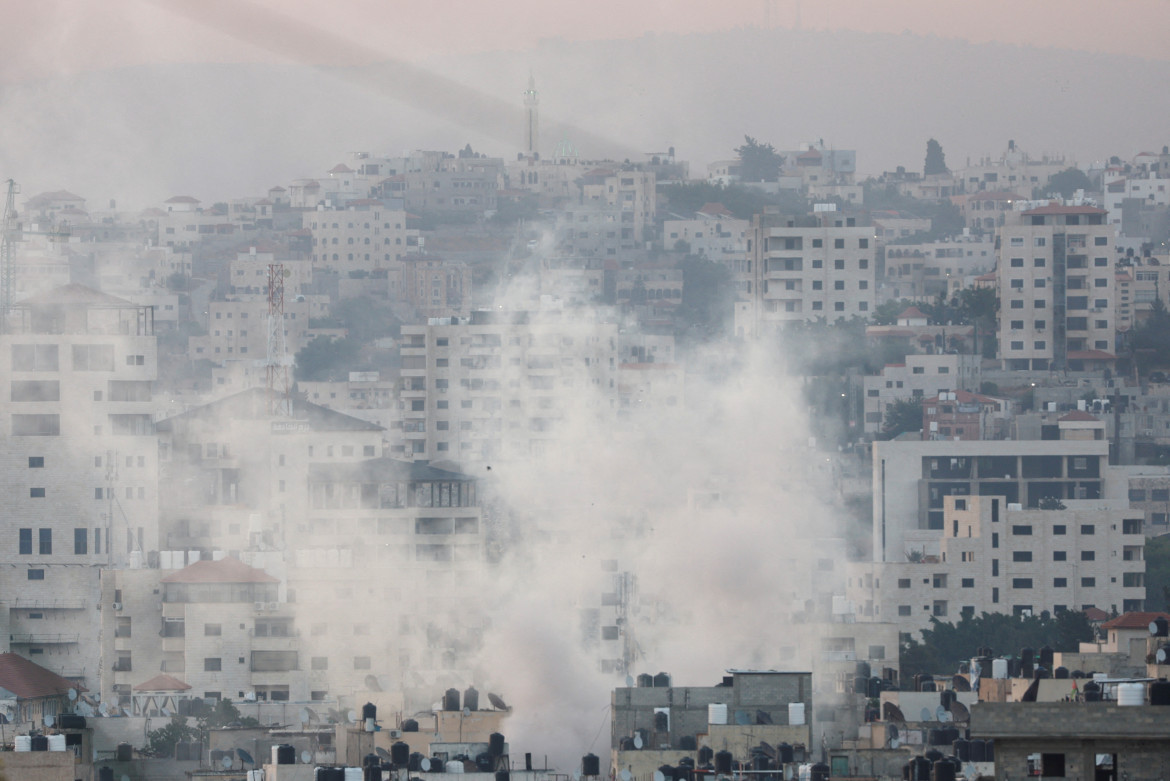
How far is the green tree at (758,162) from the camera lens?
15112cm

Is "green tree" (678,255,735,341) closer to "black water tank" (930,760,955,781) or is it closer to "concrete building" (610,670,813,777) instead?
"concrete building" (610,670,813,777)

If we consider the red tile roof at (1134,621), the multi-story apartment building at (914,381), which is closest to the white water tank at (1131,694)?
the red tile roof at (1134,621)

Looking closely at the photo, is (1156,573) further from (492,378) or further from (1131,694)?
(1131,694)

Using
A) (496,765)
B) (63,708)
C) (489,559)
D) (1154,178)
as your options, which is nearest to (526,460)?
(489,559)

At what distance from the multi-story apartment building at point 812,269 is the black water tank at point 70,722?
56.9 m

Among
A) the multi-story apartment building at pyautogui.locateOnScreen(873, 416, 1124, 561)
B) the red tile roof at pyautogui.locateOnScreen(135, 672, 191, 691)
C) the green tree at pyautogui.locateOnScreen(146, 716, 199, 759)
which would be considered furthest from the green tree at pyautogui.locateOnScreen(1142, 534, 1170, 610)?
the green tree at pyautogui.locateOnScreen(146, 716, 199, 759)

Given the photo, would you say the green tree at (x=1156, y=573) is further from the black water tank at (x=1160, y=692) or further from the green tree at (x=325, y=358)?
the green tree at (x=325, y=358)

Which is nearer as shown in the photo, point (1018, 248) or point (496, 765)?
point (496, 765)

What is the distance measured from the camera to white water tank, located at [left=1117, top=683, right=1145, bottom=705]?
96.4 ft

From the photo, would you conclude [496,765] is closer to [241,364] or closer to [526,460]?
[526,460]

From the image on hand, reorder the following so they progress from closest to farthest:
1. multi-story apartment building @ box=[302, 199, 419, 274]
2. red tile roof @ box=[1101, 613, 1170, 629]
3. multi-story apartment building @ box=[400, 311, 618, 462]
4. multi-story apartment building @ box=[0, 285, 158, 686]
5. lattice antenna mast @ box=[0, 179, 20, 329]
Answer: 1. red tile roof @ box=[1101, 613, 1170, 629]
2. multi-story apartment building @ box=[0, 285, 158, 686]
3. lattice antenna mast @ box=[0, 179, 20, 329]
4. multi-story apartment building @ box=[400, 311, 618, 462]
5. multi-story apartment building @ box=[302, 199, 419, 274]

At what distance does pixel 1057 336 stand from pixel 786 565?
106ft

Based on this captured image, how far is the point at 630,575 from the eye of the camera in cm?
6397

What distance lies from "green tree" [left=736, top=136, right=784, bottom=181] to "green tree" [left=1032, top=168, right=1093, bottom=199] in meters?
12.8
